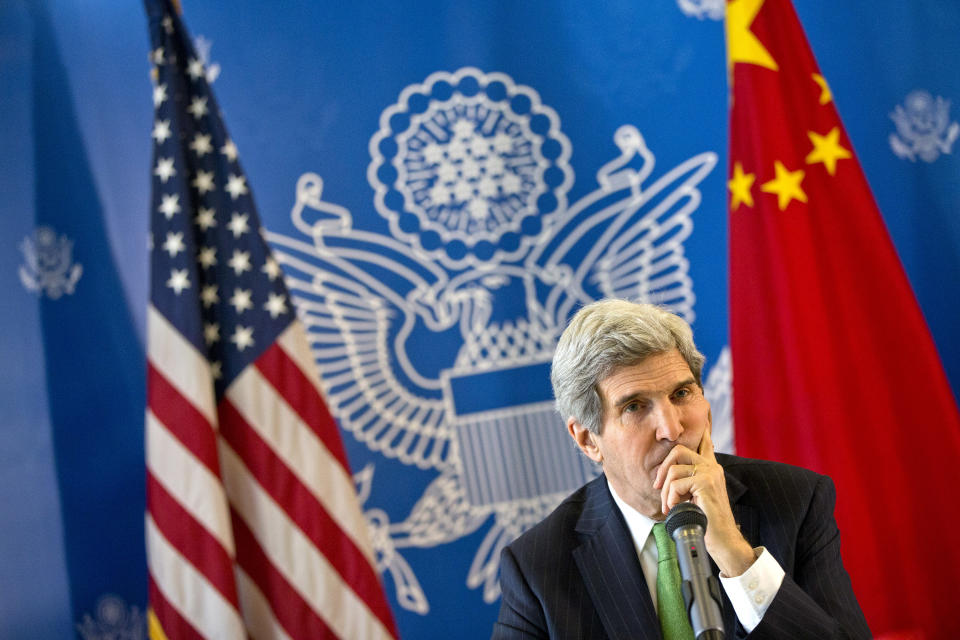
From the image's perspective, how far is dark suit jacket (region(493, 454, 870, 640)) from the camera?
2045mm

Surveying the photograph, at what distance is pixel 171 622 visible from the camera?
2.90m

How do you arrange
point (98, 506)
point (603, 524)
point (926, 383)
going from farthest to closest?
point (98, 506), point (926, 383), point (603, 524)

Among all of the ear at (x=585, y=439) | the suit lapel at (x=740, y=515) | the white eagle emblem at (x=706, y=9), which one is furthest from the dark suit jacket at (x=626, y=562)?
the white eagle emblem at (x=706, y=9)

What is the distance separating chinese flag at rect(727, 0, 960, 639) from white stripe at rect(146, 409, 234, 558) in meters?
1.68

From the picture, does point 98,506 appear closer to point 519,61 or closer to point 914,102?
point 519,61

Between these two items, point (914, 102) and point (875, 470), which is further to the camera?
point (914, 102)

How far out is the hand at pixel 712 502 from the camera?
1844mm

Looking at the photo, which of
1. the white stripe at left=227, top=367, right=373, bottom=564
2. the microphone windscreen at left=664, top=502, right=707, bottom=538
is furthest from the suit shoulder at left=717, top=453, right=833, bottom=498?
the white stripe at left=227, top=367, right=373, bottom=564

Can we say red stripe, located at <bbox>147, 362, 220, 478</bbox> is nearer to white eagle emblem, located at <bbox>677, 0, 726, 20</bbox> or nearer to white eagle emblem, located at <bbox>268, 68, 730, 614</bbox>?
white eagle emblem, located at <bbox>268, 68, 730, 614</bbox>

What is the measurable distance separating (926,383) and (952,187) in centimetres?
82

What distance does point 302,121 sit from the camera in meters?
3.46

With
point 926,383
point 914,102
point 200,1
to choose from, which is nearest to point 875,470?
point 926,383

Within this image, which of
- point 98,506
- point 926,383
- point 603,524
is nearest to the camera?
point 603,524

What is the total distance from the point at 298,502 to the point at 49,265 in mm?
1294
